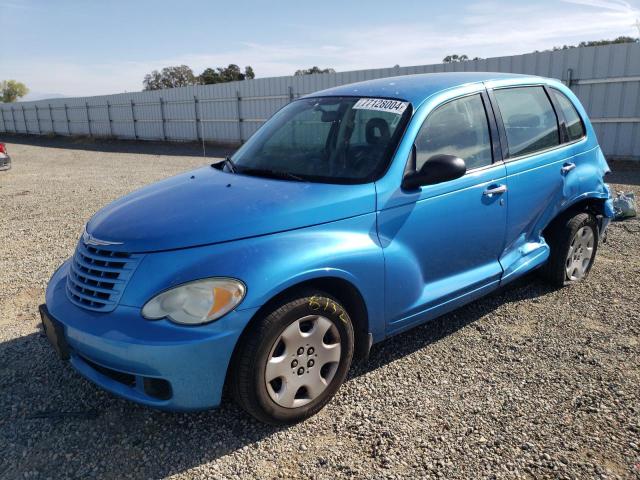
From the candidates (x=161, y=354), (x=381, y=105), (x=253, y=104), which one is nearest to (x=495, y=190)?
(x=381, y=105)

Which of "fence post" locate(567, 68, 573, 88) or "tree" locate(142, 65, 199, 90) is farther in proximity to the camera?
"tree" locate(142, 65, 199, 90)

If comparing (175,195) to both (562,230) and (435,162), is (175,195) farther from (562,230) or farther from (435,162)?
(562,230)

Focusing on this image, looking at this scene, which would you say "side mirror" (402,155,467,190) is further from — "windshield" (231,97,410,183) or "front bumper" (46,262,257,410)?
"front bumper" (46,262,257,410)

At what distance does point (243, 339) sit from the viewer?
8.00 feet

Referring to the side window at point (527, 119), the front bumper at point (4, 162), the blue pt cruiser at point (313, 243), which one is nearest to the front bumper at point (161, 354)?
the blue pt cruiser at point (313, 243)

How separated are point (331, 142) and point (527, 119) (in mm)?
1649

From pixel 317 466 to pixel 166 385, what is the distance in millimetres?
821

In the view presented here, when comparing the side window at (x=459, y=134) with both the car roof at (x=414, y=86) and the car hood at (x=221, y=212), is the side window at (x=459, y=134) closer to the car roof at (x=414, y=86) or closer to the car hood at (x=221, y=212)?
the car roof at (x=414, y=86)

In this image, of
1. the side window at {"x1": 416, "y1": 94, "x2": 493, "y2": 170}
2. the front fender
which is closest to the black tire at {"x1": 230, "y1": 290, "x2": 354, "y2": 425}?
the front fender

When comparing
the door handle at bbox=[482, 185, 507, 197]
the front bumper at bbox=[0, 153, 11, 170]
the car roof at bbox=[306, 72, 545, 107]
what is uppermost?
the car roof at bbox=[306, 72, 545, 107]

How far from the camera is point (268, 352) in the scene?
2.47 metres

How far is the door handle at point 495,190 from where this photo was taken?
3.41 metres

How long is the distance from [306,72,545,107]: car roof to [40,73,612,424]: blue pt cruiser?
0.07 feet

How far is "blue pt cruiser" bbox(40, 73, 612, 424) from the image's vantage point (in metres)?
2.38
